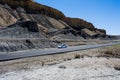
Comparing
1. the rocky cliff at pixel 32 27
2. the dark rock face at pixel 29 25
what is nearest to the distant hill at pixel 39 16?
the rocky cliff at pixel 32 27

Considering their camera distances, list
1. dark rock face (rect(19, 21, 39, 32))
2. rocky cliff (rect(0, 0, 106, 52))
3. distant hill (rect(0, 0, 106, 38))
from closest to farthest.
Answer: rocky cliff (rect(0, 0, 106, 52)), dark rock face (rect(19, 21, 39, 32)), distant hill (rect(0, 0, 106, 38))

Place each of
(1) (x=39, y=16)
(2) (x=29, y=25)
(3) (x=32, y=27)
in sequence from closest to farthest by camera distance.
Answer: (2) (x=29, y=25) < (3) (x=32, y=27) < (1) (x=39, y=16)

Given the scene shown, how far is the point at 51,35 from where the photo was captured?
309ft

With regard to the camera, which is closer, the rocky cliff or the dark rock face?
the rocky cliff

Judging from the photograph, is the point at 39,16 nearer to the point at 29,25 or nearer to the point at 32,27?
the point at 32,27

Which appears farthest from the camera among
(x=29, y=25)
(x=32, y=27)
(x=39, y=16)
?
(x=39, y=16)

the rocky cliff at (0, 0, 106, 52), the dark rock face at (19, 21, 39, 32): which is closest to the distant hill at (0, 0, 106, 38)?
the rocky cliff at (0, 0, 106, 52)

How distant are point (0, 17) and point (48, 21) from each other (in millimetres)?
34135

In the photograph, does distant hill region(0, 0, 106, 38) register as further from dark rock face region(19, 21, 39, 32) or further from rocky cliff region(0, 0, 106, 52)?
dark rock face region(19, 21, 39, 32)

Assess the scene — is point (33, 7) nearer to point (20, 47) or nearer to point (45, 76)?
point (20, 47)

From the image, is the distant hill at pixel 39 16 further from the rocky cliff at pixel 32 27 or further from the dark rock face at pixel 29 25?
the dark rock face at pixel 29 25

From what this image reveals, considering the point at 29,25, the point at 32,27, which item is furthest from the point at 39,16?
the point at 29,25

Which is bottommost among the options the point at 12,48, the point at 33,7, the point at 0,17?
the point at 12,48

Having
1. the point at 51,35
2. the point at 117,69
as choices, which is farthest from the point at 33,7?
the point at 117,69
